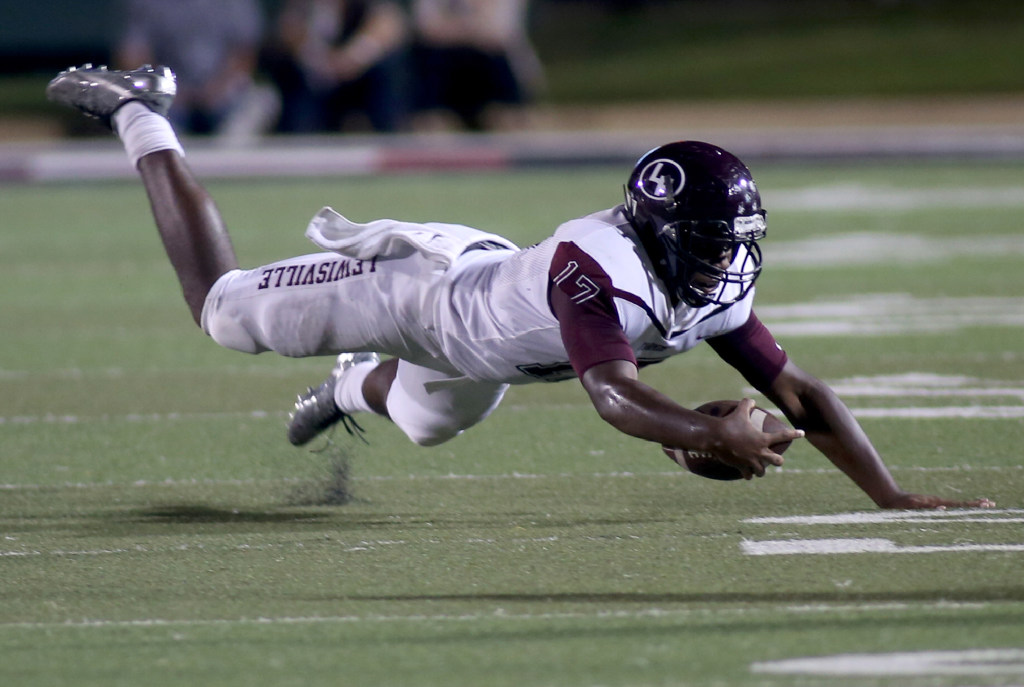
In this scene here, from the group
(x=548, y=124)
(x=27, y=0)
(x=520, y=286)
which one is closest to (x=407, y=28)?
(x=548, y=124)

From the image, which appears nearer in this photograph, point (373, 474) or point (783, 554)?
point (783, 554)

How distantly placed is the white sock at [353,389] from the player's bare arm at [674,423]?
1.28 meters

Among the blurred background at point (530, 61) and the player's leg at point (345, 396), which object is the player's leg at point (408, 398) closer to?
the player's leg at point (345, 396)

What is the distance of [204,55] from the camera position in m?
14.1

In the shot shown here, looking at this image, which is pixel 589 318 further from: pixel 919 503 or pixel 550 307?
pixel 919 503

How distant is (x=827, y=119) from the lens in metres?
19.0

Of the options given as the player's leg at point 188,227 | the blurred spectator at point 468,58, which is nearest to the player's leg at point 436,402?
the player's leg at point 188,227

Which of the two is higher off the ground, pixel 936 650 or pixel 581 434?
pixel 936 650

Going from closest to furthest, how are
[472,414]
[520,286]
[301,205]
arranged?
[520,286]
[472,414]
[301,205]

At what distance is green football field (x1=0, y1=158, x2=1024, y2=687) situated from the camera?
10.1 feet

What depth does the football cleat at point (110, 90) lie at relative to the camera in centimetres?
484

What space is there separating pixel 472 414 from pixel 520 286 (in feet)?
2.19

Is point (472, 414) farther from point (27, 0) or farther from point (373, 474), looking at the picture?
point (27, 0)

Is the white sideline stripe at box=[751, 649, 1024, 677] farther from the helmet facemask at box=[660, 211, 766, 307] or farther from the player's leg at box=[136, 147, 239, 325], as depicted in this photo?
the player's leg at box=[136, 147, 239, 325]
